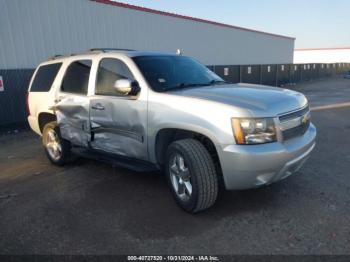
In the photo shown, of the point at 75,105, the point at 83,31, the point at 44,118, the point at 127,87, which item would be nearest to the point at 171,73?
the point at 127,87

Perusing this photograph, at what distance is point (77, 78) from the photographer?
499cm

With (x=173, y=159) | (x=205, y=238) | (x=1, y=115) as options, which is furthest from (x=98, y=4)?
(x=205, y=238)

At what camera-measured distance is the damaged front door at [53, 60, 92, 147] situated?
472 cm

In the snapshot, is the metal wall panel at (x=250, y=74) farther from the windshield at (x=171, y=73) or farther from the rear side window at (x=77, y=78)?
the rear side window at (x=77, y=78)

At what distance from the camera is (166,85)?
4039 millimetres

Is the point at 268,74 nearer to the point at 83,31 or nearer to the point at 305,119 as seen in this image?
the point at 83,31

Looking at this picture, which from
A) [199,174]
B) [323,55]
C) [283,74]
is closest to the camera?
[199,174]

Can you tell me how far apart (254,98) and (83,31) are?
10.8 m

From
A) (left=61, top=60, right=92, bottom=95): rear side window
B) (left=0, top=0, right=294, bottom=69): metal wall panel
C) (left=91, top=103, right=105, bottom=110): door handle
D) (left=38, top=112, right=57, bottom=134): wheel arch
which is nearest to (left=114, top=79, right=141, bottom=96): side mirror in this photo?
(left=91, top=103, right=105, bottom=110): door handle

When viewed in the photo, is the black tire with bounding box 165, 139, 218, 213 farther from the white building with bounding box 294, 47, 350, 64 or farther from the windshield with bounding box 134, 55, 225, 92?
the white building with bounding box 294, 47, 350, 64

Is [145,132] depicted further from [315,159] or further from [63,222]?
[315,159]

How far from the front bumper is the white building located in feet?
209

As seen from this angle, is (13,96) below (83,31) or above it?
below

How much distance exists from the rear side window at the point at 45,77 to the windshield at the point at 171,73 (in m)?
2.07
